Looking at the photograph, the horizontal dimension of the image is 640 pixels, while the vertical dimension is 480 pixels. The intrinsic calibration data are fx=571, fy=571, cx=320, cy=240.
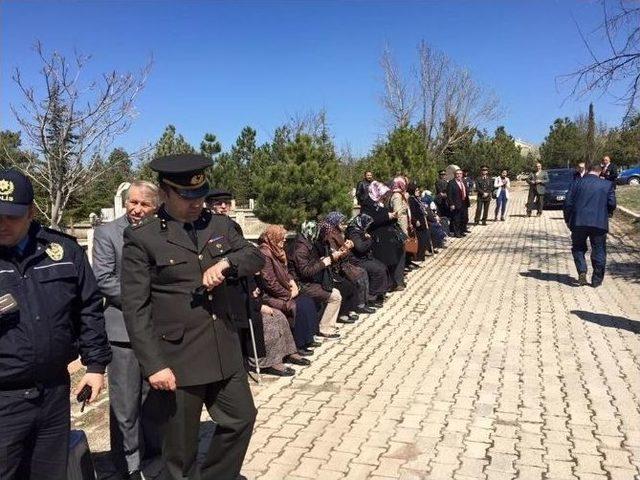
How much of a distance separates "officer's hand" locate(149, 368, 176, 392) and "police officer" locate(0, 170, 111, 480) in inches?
11.6

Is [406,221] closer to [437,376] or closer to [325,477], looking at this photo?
[437,376]

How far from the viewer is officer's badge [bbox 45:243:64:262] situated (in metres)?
2.45

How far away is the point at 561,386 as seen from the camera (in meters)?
5.04

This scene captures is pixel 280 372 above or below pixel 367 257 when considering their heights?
below

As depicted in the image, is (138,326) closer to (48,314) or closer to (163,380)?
(163,380)

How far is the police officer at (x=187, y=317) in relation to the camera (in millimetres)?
2680

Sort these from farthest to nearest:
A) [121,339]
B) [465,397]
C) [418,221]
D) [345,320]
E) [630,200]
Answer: [630,200] → [418,221] → [345,320] → [465,397] → [121,339]

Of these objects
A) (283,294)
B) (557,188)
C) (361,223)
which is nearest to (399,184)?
(361,223)

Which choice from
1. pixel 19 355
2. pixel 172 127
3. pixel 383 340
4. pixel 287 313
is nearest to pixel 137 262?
pixel 19 355

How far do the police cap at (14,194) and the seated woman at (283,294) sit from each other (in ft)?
11.1

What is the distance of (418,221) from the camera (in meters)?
11.5

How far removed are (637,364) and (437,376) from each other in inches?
78.5

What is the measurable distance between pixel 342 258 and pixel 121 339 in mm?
4217

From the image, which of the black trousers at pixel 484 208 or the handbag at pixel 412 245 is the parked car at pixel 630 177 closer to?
the black trousers at pixel 484 208
